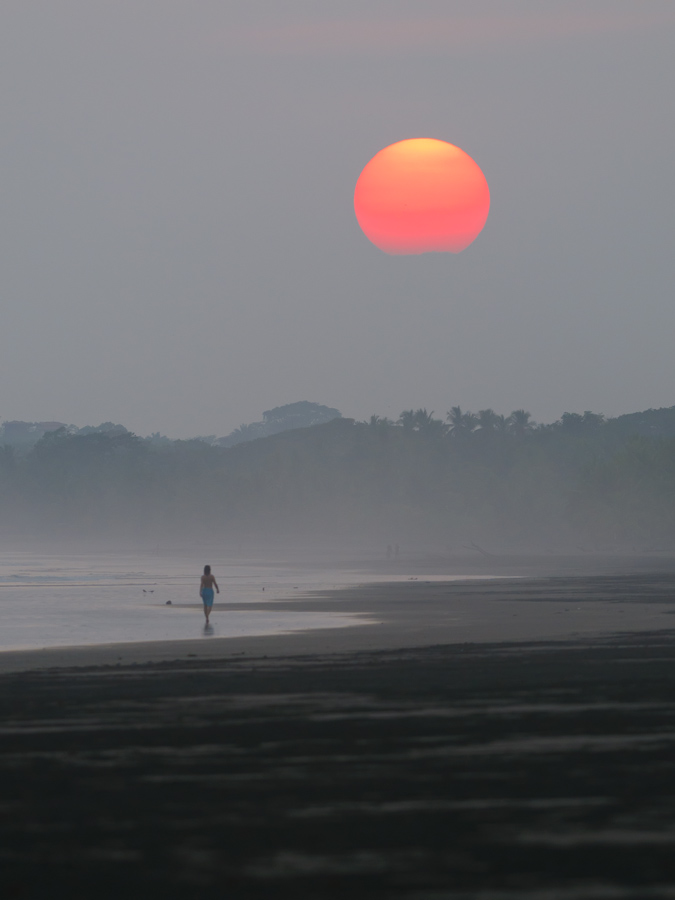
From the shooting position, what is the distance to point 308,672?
23.5 m

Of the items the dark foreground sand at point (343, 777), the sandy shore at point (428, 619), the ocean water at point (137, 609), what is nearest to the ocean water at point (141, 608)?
the ocean water at point (137, 609)

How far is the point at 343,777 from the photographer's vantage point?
1343 cm

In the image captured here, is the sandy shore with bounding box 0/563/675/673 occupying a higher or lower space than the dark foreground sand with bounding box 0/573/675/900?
higher

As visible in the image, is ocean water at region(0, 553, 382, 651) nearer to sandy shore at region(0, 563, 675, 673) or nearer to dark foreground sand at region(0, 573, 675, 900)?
sandy shore at region(0, 563, 675, 673)

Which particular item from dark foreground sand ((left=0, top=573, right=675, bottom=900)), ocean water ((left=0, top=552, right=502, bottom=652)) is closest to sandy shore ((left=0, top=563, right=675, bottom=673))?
ocean water ((left=0, top=552, right=502, bottom=652))

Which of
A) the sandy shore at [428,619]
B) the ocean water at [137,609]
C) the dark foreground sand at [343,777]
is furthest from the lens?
the ocean water at [137,609]

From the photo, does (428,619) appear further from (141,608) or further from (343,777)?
(343,777)

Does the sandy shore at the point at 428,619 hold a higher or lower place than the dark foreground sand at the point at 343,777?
higher

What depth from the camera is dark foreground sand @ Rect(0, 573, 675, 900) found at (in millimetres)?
9836

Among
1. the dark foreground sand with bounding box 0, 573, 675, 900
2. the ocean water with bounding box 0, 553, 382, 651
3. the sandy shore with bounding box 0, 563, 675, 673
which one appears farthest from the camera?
the ocean water with bounding box 0, 553, 382, 651

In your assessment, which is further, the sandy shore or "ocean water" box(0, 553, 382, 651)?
"ocean water" box(0, 553, 382, 651)

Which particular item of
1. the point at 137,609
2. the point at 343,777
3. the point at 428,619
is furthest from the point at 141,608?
the point at 343,777

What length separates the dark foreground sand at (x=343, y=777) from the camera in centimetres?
984

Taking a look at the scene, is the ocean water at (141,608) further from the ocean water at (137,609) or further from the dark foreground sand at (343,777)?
the dark foreground sand at (343,777)
